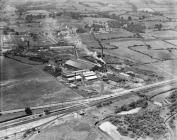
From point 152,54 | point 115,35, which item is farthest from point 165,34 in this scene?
point 152,54

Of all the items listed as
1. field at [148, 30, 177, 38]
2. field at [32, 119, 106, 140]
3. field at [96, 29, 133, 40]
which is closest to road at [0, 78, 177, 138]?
field at [32, 119, 106, 140]

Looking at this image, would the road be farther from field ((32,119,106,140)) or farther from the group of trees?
the group of trees

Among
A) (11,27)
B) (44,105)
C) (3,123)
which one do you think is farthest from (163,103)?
(11,27)

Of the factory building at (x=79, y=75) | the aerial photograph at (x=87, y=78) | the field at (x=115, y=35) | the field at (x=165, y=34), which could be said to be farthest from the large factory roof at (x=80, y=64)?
the field at (x=165, y=34)

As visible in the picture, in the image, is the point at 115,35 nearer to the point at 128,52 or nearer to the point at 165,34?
the point at 165,34

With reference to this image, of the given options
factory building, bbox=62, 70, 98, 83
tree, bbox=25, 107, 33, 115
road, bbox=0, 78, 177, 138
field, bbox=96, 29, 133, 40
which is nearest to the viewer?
road, bbox=0, 78, 177, 138

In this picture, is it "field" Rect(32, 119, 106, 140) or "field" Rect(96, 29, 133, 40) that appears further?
"field" Rect(96, 29, 133, 40)

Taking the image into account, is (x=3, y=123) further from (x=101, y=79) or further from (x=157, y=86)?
(x=157, y=86)

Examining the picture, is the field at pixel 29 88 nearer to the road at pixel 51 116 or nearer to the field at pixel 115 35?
the road at pixel 51 116
